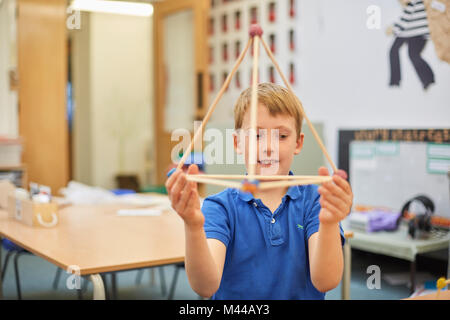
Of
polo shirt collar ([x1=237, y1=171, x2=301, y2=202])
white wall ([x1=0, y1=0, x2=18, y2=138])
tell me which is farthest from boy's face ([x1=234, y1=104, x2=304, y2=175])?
white wall ([x1=0, y1=0, x2=18, y2=138])

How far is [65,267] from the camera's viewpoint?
1437 mm

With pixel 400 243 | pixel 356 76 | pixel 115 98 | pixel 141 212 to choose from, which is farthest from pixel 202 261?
pixel 115 98

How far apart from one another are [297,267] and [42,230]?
4.10 ft

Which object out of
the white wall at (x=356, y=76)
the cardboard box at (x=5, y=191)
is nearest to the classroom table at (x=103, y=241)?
the cardboard box at (x=5, y=191)

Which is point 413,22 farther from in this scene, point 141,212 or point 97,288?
point 97,288

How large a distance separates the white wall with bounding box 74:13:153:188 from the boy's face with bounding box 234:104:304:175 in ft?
20.4

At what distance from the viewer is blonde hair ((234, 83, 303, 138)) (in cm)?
111

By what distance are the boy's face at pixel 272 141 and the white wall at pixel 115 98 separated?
20.4ft

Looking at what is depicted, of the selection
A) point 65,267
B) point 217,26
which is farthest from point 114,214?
point 217,26

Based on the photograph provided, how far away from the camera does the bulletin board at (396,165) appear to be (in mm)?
3260

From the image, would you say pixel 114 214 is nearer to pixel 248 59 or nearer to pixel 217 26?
pixel 248 59

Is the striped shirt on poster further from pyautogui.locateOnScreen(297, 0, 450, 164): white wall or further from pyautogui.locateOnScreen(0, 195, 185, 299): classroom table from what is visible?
pyautogui.locateOnScreen(0, 195, 185, 299): classroom table

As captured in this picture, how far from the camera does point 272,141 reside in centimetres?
107

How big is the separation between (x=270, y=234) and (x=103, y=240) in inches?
34.2
